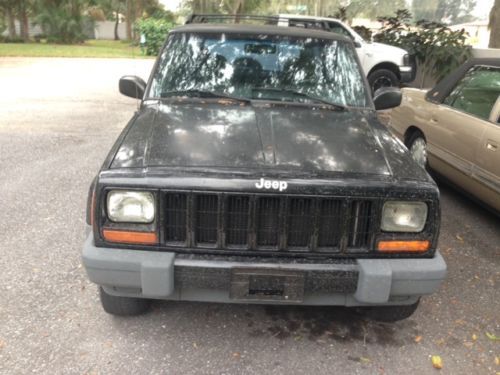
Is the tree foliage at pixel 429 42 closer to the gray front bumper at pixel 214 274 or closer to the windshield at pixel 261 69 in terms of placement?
the windshield at pixel 261 69

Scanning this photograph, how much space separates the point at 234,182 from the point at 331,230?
0.59 m

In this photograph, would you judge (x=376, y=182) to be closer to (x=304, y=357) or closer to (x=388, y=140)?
(x=388, y=140)

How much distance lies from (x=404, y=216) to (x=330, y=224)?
0.41 metres

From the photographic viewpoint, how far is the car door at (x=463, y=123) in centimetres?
500

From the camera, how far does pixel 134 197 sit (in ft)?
8.77

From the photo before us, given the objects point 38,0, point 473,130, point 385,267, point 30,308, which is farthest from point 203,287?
point 38,0

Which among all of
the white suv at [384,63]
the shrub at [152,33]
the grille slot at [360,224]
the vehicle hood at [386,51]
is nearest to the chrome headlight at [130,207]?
the grille slot at [360,224]

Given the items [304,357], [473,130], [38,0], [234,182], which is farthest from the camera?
[38,0]

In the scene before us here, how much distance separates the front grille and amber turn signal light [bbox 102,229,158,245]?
0.25 ft

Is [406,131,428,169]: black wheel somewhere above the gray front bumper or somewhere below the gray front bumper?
below

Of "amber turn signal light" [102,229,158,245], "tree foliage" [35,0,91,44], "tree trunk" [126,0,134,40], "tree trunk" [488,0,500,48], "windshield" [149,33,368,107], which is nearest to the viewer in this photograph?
"amber turn signal light" [102,229,158,245]

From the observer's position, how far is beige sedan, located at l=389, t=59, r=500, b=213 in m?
4.76

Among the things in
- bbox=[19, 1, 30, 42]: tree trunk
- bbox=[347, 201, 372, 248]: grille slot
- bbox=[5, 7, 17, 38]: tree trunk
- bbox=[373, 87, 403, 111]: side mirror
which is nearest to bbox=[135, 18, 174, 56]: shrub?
bbox=[19, 1, 30, 42]: tree trunk

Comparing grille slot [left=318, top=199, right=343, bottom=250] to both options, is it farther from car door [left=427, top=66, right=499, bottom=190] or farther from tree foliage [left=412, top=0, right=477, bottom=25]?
tree foliage [left=412, top=0, right=477, bottom=25]
